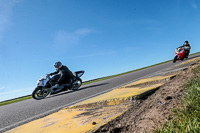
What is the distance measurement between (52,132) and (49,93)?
20.6 feet

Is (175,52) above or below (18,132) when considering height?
above

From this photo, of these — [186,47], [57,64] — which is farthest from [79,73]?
[186,47]

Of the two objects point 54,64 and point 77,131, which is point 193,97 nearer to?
point 77,131

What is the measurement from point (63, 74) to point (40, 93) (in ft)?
4.74

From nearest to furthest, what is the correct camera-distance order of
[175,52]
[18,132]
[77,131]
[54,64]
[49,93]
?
[77,131] < [18,132] < [49,93] < [54,64] < [175,52]

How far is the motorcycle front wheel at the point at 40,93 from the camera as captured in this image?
6947 mm

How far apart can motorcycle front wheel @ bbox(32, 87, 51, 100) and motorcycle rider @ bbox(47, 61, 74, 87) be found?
1.99 ft

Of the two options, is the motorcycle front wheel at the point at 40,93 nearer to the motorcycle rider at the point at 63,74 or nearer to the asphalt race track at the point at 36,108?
the motorcycle rider at the point at 63,74

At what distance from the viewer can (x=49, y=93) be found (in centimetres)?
743

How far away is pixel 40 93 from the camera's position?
7.13 m

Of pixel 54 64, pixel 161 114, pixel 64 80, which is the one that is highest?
pixel 54 64

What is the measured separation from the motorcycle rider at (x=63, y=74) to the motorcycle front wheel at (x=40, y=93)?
607 mm

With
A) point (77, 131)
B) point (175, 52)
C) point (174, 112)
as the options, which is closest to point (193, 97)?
point (174, 112)

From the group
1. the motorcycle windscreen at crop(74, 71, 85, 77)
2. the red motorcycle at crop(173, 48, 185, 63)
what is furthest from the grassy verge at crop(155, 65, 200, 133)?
the red motorcycle at crop(173, 48, 185, 63)
